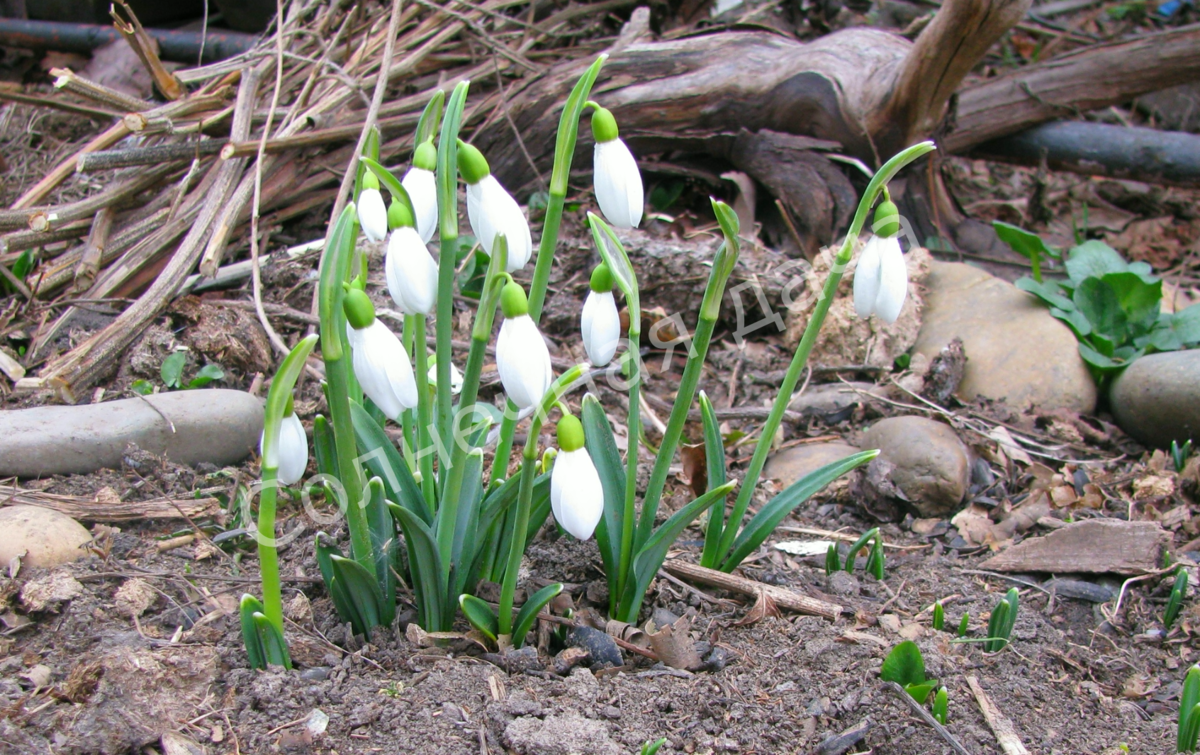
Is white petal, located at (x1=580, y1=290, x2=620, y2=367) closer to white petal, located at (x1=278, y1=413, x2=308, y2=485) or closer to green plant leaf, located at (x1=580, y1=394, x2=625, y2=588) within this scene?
green plant leaf, located at (x1=580, y1=394, x2=625, y2=588)

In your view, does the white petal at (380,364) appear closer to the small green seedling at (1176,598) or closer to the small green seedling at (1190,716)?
the small green seedling at (1190,716)

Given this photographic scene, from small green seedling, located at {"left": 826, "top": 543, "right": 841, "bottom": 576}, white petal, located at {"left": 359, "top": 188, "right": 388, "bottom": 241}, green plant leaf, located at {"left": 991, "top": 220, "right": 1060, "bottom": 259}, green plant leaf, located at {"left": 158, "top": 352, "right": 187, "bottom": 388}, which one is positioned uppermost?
white petal, located at {"left": 359, "top": 188, "right": 388, "bottom": 241}

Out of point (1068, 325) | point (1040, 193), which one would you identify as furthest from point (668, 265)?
point (1040, 193)

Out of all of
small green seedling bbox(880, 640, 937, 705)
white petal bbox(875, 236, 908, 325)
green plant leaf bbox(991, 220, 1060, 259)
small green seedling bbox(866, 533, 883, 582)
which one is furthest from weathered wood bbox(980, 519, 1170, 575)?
green plant leaf bbox(991, 220, 1060, 259)

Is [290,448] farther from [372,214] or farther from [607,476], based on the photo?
[607,476]

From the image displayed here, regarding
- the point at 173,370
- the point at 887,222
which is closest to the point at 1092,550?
the point at 887,222

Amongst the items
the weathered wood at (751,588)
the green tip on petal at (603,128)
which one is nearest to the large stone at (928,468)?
the weathered wood at (751,588)
